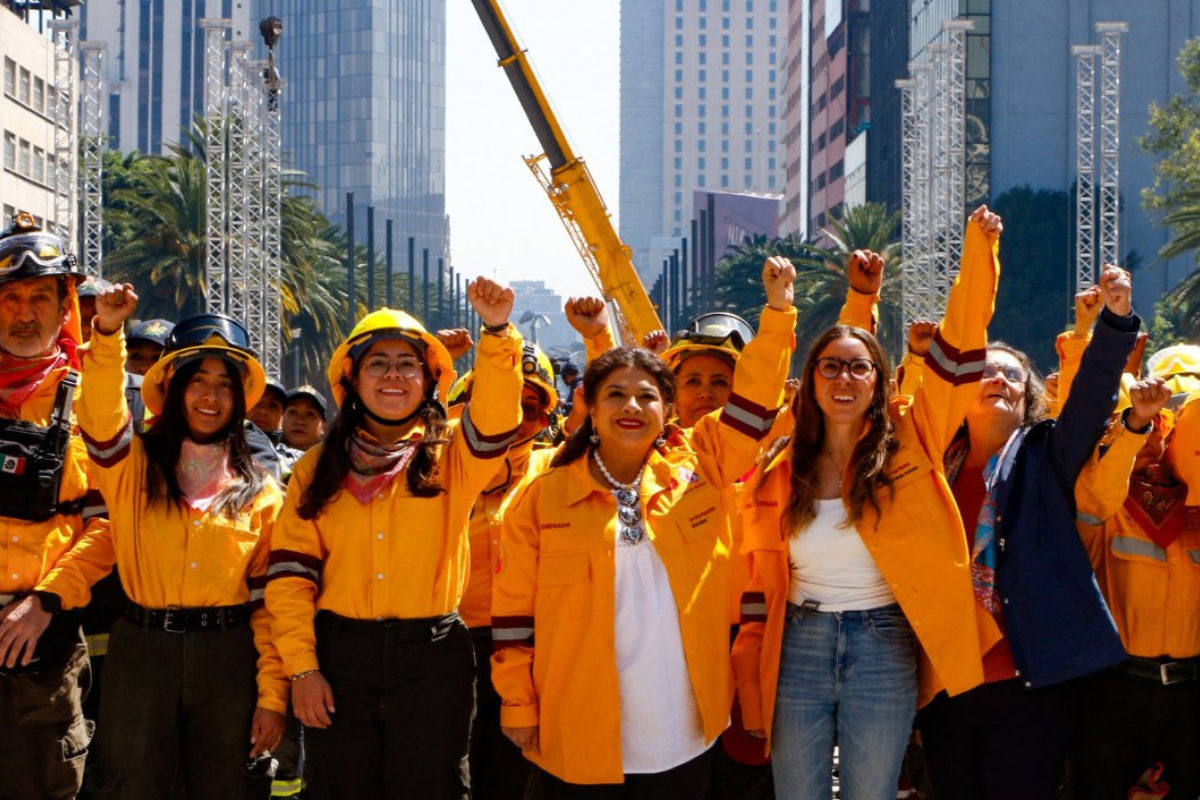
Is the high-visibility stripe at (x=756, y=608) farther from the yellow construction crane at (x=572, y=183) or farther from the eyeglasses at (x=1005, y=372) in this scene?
the yellow construction crane at (x=572, y=183)

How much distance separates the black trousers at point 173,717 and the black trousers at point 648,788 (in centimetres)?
126

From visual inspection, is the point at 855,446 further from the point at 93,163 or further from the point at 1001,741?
the point at 93,163

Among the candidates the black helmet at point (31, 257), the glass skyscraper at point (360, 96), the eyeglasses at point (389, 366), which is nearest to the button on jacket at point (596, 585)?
the eyeglasses at point (389, 366)

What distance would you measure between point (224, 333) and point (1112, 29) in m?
36.2

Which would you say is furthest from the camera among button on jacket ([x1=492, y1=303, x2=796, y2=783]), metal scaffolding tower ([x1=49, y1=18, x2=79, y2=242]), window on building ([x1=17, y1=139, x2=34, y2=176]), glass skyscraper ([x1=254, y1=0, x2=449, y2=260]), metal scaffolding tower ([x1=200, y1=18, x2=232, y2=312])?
glass skyscraper ([x1=254, y1=0, x2=449, y2=260])

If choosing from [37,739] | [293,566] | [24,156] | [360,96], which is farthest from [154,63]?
[293,566]

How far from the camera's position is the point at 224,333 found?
6.13 m

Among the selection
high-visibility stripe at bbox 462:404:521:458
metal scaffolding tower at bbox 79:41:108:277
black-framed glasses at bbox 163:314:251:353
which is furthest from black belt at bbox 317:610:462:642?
metal scaffolding tower at bbox 79:41:108:277

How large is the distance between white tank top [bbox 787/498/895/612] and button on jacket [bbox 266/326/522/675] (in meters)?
1.12

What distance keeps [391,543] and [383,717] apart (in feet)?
1.96

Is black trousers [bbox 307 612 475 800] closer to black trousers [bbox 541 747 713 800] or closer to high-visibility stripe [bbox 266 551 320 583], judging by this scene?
high-visibility stripe [bbox 266 551 320 583]

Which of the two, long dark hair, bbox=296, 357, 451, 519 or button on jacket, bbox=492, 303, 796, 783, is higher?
long dark hair, bbox=296, 357, 451, 519

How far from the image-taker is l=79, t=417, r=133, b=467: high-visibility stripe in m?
5.76

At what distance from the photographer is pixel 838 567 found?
5383 millimetres
